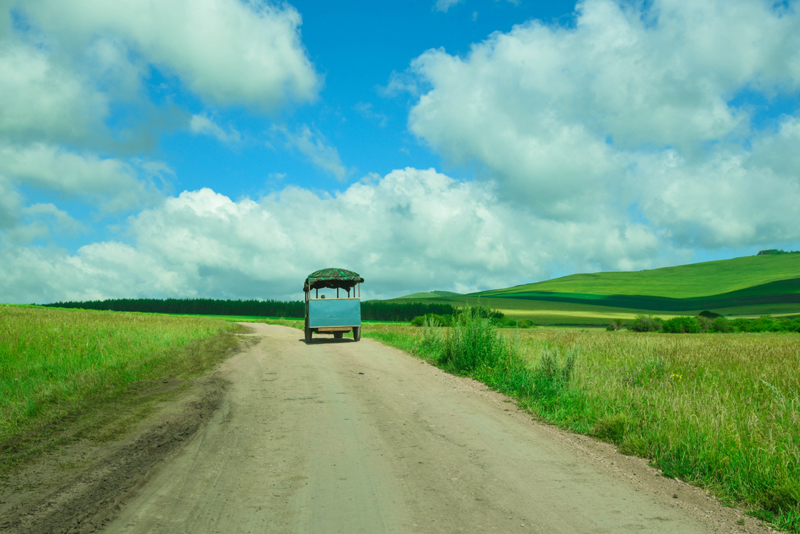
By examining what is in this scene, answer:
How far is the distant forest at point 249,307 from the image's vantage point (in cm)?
9925

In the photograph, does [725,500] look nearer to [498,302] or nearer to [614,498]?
[614,498]

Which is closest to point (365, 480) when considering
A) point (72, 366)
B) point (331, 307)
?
point (72, 366)

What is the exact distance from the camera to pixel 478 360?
13.4 metres

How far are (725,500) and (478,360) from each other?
8814 millimetres

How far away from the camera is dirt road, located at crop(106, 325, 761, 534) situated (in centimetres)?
396

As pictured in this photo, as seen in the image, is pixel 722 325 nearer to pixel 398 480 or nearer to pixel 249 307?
pixel 398 480

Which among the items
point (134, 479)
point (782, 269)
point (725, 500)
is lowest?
point (725, 500)

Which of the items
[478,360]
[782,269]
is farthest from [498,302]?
[478,360]

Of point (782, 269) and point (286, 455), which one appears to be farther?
point (782, 269)

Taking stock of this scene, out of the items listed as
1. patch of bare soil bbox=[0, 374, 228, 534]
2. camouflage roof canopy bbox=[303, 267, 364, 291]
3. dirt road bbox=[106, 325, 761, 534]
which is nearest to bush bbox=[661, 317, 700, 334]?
camouflage roof canopy bbox=[303, 267, 364, 291]

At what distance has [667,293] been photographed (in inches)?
4188

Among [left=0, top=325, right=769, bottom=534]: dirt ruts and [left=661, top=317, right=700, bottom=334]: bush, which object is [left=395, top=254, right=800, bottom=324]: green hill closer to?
[left=661, top=317, right=700, bottom=334]: bush

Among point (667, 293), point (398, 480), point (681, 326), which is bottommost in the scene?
Answer: point (681, 326)

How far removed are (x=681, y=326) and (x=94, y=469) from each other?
4369 centimetres
